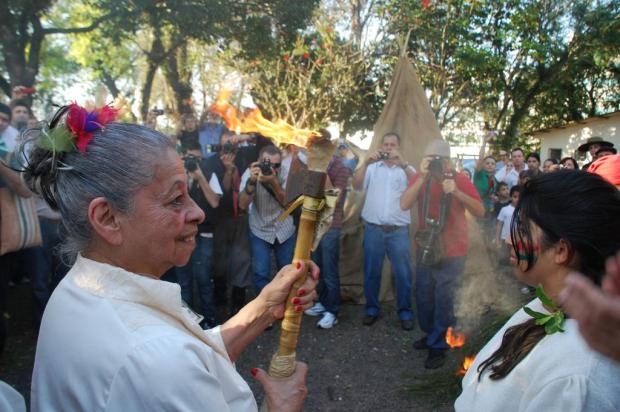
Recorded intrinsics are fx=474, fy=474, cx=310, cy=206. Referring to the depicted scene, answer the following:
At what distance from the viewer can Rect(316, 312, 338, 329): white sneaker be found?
A: 5488mm

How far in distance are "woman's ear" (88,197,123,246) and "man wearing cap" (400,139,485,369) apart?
3589 millimetres

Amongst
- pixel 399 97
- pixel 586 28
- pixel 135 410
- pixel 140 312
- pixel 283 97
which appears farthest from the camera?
pixel 586 28

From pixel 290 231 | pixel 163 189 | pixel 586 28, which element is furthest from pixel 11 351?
pixel 586 28

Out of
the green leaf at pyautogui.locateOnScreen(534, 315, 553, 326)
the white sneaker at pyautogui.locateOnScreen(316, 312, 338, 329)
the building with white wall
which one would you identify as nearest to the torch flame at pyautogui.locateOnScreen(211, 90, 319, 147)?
the green leaf at pyautogui.locateOnScreen(534, 315, 553, 326)

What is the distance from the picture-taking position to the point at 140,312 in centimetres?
130

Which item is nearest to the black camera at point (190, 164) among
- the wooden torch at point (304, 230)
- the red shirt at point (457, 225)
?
the red shirt at point (457, 225)

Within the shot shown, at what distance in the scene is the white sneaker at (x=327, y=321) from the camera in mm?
5488

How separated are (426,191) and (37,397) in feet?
13.5

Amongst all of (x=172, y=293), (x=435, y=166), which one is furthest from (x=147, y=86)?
(x=172, y=293)

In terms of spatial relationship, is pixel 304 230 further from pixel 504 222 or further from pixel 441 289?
pixel 504 222

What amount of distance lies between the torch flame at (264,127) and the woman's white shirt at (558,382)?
130 centimetres

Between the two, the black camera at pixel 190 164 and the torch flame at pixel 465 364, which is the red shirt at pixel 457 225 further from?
the black camera at pixel 190 164

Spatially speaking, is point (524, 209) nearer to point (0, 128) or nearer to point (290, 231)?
point (290, 231)

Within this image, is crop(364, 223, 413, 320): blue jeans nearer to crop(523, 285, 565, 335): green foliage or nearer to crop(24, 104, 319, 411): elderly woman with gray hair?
crop(523, 285, 565, 335): green foliage
